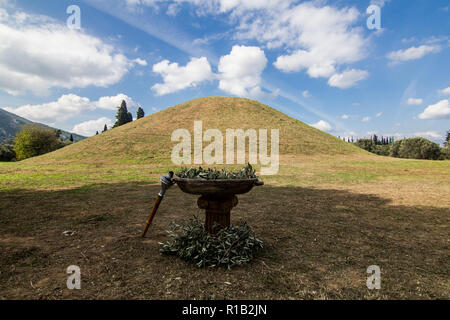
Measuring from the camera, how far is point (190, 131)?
4503cm

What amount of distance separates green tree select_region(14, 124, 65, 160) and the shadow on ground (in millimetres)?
65865

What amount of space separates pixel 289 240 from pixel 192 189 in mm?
2937

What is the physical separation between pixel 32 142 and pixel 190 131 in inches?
1813

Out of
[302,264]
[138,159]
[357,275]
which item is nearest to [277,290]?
[302,264]

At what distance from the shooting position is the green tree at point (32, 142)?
5948 centimetres

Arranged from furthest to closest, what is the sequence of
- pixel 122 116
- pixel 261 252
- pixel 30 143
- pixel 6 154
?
pixel 122 116, pixel 6 154, pixel 30 143, pixel 261 252

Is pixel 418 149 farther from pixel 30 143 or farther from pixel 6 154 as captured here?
pixel 6 154

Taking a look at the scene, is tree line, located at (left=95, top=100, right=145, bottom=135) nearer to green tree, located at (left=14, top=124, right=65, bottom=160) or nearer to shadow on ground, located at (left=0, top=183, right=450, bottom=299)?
green tree, located at (left=14, top=124, right=65, bottom=160)

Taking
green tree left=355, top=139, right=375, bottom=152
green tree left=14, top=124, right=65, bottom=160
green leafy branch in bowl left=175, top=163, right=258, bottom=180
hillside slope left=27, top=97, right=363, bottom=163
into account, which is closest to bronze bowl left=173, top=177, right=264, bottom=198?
green leafy branch in bowl left=175, top=163, right=258, bottom=180

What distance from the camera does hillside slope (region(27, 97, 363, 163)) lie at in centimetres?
3494

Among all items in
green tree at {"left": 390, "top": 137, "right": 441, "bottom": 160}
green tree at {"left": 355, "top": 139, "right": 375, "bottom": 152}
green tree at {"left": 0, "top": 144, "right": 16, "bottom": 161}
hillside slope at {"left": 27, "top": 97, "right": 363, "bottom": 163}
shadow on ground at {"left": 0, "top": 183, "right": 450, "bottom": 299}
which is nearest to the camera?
shadow on ground at {"left": 0, "top": 183, "right": 450, "bottom": 299}

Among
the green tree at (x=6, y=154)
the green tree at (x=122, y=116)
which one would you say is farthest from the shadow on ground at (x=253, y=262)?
the green tree at (x=6, y=154)

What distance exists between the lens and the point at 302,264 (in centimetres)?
454

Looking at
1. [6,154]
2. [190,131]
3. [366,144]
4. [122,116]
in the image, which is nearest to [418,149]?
[366,144]
